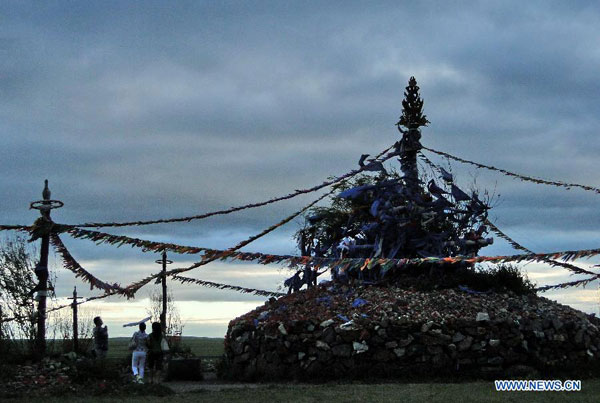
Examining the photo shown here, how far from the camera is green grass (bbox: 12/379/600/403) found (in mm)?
13289

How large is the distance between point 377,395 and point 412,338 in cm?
313

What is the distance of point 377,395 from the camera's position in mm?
13609

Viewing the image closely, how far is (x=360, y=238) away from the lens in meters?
21.2

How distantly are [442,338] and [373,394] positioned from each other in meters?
3.36

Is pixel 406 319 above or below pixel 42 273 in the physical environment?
below

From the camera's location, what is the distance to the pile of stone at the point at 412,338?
1647cm

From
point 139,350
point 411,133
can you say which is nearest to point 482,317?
point 411,133

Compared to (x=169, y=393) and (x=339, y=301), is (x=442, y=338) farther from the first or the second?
(x=169, y=393)

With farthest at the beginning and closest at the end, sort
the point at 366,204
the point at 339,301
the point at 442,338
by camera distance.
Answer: the point at 366,204, the point at 339,301, the point at 442,338

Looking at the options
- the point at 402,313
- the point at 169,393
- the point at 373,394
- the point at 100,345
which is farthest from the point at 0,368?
the point at 402,313

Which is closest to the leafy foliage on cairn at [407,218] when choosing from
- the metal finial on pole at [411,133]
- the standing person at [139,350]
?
the metal finial on pole at [411,133]

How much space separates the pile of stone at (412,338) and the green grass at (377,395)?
128 cm

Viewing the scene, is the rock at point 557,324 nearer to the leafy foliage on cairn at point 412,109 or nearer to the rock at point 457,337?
the rock at point 457,337

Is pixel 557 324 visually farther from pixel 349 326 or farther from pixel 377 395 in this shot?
pixel 377 395
